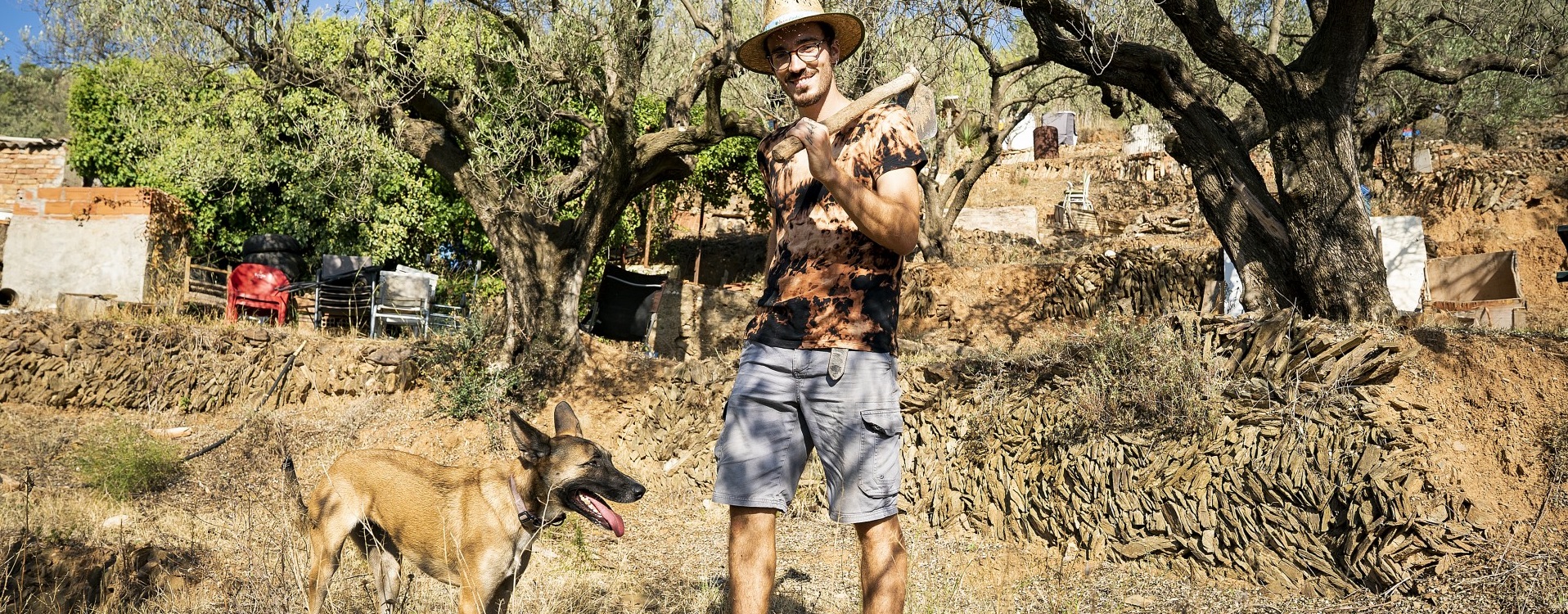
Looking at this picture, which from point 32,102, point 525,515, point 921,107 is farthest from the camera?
point 32,102

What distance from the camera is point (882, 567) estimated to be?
2.70 m

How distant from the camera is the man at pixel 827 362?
2.69 m

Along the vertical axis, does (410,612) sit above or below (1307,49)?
below

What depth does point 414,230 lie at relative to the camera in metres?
18.7

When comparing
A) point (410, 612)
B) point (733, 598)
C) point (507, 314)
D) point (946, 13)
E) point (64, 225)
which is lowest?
point (410, 612)

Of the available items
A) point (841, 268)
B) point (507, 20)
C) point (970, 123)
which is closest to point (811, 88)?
point (841, 268)

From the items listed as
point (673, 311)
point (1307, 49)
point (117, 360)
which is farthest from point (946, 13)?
point (117, 360)

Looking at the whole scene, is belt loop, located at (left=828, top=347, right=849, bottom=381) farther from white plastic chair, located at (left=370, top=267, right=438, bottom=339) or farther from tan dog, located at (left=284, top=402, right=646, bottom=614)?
white plastic chair, located at (left=370, top=267, right=438, bottom=339)

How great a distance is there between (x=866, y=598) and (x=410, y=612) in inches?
97.5

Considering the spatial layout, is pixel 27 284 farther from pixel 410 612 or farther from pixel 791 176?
pixel 791 176

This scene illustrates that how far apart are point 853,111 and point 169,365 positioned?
11256mm

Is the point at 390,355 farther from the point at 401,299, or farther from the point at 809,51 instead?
the point at 809,51

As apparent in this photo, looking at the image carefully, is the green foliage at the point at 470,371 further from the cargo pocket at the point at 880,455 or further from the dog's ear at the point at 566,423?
the cargo pocket at the point at 880,455

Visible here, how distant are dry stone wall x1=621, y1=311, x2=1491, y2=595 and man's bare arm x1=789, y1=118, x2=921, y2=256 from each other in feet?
11.6
